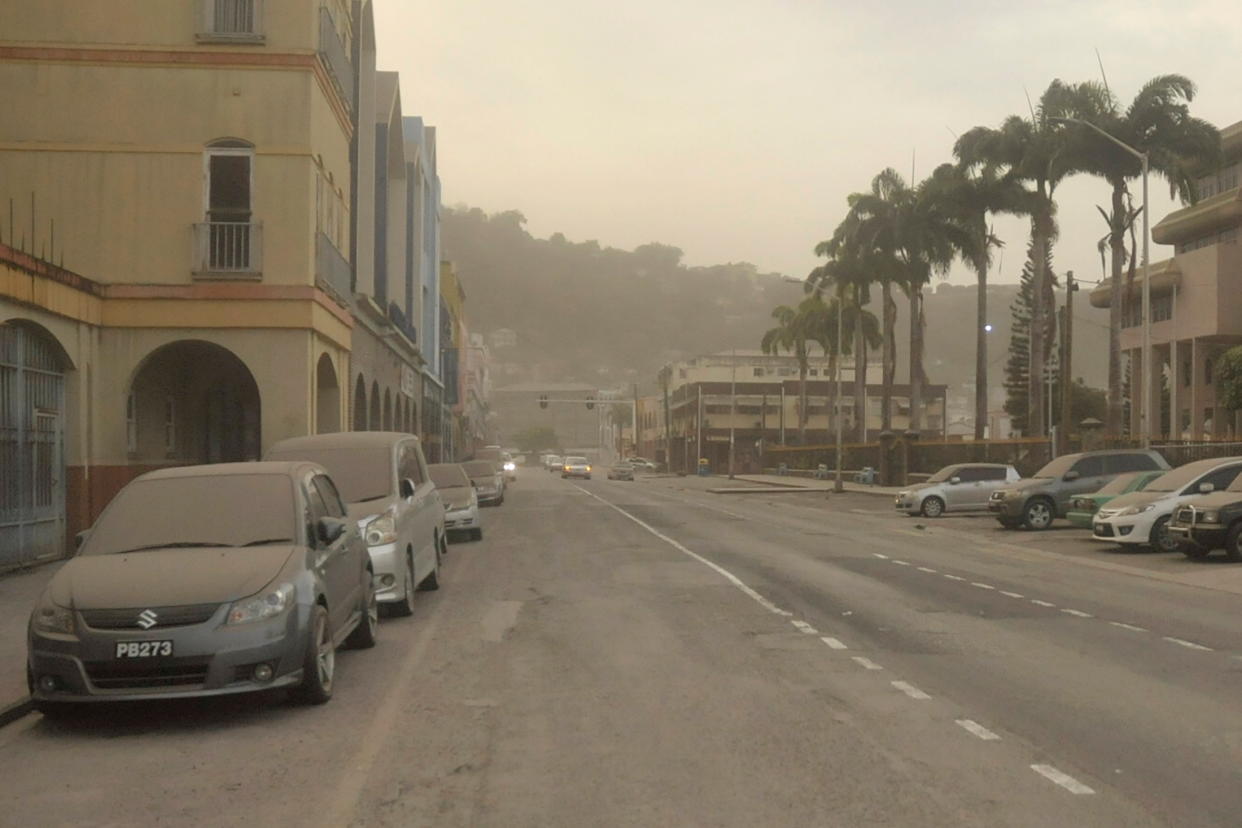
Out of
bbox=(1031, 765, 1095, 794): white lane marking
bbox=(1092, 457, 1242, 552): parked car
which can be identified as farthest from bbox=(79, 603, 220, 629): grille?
bbox=(1092, 457, 1242, 552): parked car

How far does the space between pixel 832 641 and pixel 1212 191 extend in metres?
62.9

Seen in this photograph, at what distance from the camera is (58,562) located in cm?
2027

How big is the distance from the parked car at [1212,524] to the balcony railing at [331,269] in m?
15.7

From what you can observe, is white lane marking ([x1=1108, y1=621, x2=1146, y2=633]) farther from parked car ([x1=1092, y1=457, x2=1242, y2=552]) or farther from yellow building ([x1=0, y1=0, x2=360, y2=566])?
yellow building ([x1=0, y1=0, x2=360, y2=566])

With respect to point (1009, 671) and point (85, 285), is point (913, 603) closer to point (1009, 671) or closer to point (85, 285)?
point (1009, 671)

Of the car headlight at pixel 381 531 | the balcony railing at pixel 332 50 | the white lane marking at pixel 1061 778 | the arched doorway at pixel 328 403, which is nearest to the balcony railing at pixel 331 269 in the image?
the arched doorway at pixel 328 403

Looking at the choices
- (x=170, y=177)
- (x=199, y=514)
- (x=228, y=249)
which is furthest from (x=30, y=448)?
(x=199, y=514)

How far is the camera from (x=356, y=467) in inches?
598

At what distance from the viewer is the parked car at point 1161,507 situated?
2383cm

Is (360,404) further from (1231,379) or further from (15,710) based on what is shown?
(1231,379)

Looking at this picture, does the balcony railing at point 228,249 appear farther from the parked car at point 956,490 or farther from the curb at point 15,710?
the parked car at point 956,490

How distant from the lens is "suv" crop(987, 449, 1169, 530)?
101 ft

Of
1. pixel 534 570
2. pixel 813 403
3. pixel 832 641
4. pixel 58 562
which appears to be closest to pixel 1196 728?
pixel 832 641

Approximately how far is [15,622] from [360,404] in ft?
68.7
